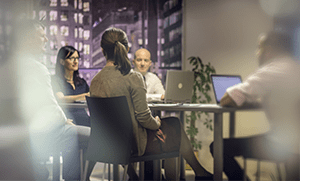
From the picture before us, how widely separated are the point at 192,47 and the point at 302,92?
2.38 metres

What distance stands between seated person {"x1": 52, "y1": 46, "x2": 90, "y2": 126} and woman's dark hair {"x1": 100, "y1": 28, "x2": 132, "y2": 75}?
3.45 ft

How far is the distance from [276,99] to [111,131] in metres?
0.90

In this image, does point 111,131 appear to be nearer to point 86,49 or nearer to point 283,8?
point 283,8

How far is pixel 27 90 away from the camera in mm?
1488

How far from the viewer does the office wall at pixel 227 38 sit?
158 centimetres

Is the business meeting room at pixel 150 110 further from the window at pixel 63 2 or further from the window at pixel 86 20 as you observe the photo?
the window at pixel 63 2

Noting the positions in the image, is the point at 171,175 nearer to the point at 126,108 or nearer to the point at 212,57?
the point at 126,108

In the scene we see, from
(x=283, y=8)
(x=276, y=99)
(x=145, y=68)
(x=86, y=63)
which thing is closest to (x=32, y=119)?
(x=276, y=99)

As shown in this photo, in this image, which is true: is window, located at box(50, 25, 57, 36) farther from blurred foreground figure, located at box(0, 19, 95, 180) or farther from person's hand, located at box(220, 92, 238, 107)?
person's hand, located at box(220, 92, 238, 107)

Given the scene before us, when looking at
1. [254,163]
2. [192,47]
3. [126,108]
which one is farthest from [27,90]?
[192,47]

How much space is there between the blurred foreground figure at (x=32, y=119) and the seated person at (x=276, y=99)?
1.13 meters

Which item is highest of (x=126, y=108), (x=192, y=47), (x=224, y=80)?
(x=192, y=47)

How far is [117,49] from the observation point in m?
1.52

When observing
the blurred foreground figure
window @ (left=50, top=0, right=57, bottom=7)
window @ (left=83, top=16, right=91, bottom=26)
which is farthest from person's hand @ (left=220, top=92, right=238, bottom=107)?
window @ (left=50, top=0, right=57, bottom=7)
